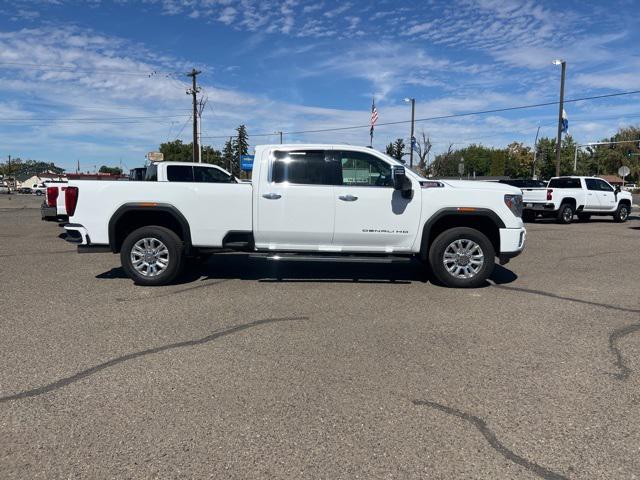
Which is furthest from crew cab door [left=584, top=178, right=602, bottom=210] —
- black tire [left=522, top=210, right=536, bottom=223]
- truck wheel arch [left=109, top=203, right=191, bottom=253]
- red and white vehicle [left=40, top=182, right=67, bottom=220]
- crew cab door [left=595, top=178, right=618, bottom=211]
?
red and white vehicle [left=40, top=182, right=67, bottom=220]

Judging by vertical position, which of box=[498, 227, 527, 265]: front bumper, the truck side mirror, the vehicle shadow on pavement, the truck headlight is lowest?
the vehicle shadow on pavement

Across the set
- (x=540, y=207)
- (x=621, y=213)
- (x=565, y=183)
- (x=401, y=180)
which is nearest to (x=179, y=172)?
(x=401, y=180)

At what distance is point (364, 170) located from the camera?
7234mm

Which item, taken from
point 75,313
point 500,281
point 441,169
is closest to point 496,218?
point 500,281

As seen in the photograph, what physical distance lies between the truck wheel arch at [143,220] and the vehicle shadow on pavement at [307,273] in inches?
32.9

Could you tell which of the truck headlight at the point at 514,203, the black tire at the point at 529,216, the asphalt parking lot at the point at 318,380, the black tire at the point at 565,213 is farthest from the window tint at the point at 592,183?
the truck headlight at the point at 514,203

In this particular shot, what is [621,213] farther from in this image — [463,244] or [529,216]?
[463,244]

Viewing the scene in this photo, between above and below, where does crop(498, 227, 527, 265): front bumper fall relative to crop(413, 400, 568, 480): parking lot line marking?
above

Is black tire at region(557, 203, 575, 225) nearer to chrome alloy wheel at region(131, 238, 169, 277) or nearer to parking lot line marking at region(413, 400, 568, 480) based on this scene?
chrome alloy wheel at region(131, 238, 169, 277)

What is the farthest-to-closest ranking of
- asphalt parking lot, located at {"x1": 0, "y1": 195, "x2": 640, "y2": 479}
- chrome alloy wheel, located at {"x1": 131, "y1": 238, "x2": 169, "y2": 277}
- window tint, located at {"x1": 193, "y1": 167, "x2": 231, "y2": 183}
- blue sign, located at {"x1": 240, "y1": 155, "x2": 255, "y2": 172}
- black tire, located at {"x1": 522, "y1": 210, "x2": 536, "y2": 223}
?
black tire, located at {"x1": 522, "y1": 210, "x2": 536, "y2": 223}
window tint, located at {"x1": 193, "y1": 167, "x2": 231, "y2": 183}
blue sign, located at {"x1": 240, "y1": 155, "x2": 255, "y2": 172}
chrome alloy wheel, located at {"x1": 131, "y1": 238, "x2": 169, "y2": 277}
asphalt parking lot, located at {"x1": 0, "y1": 195, "x2": 640, "y2": 479}

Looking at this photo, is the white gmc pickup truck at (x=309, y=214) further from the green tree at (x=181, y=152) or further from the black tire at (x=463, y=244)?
the green tree at (x=181, y=152)

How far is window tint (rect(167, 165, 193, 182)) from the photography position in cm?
1335

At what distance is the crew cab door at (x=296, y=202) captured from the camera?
709cm

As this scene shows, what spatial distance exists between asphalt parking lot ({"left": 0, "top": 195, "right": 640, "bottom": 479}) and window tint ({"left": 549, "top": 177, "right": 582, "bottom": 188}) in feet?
44.2
